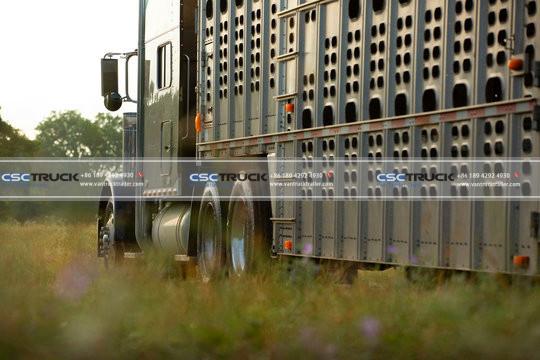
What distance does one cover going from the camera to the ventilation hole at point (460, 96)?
11.6 meters

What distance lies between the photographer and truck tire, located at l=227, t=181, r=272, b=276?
15422mm

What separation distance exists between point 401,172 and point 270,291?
1.71 metres

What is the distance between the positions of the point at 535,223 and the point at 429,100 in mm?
1858

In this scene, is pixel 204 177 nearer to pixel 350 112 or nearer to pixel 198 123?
pixel 198 123

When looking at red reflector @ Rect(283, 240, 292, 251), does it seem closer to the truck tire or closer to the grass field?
the truck tire

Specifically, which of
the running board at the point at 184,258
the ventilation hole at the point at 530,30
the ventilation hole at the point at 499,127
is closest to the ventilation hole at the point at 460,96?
the ventilation hole at the point at 499,127

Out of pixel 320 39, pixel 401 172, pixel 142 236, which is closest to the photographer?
pixel 401 172

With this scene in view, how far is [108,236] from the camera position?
21.7 m

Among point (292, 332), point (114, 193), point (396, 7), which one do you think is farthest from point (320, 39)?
point (114, 193)

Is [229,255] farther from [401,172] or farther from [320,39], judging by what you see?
[401,172]

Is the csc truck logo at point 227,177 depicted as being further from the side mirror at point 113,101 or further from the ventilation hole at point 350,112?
the side mirror at point 113,101

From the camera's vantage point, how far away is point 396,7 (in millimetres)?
12773

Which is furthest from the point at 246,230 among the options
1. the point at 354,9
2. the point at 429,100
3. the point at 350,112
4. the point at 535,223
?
the point at 535,223

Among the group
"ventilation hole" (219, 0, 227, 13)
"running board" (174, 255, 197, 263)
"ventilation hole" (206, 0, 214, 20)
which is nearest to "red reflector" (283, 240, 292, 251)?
"running board" (174, 255, 197, 263)
